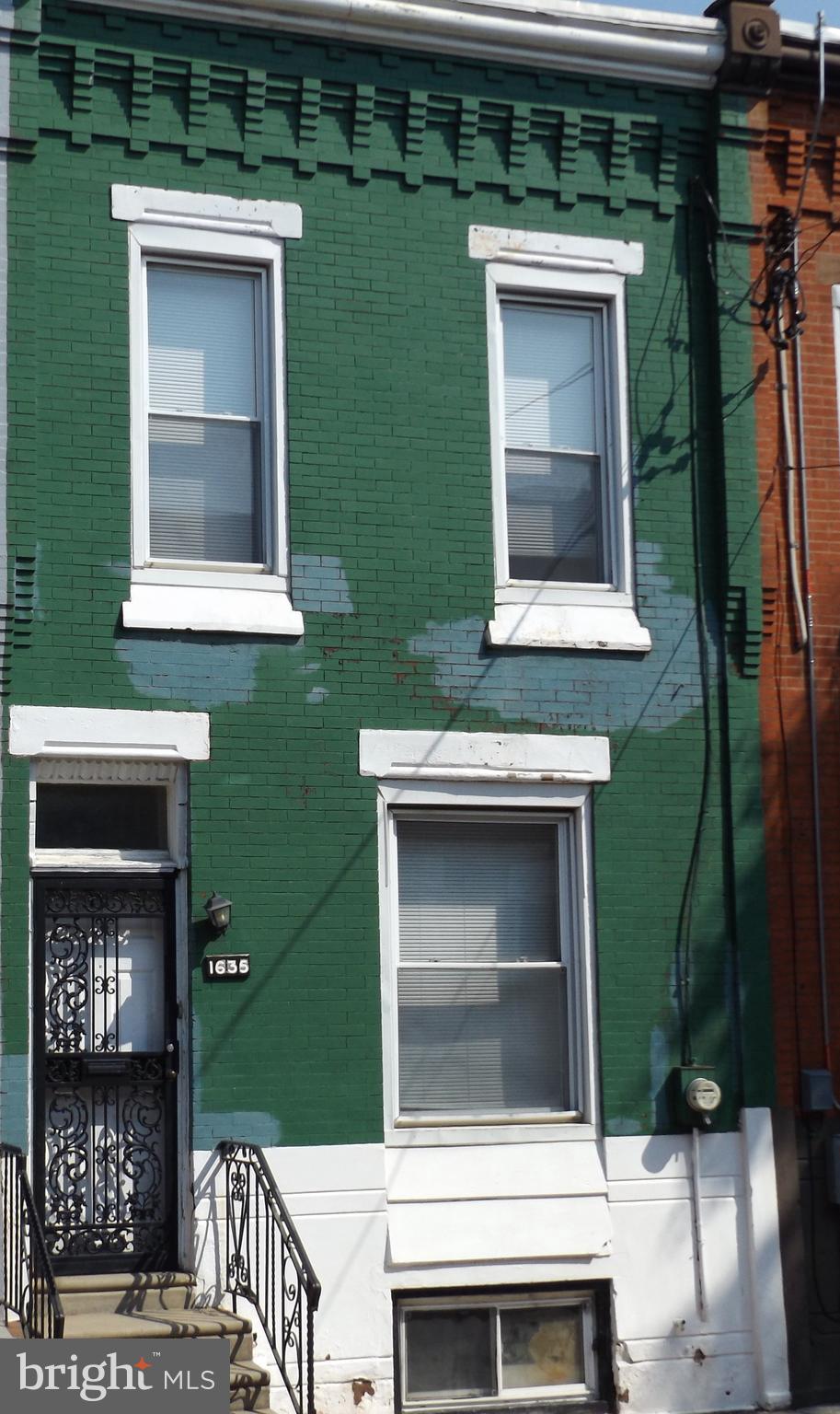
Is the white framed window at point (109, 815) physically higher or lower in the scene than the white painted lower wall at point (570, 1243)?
higher

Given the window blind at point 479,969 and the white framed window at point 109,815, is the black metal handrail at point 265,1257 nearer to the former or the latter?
the window blind at point 479,969

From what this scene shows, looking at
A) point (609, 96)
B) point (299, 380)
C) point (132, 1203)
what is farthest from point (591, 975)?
point (609, 96)

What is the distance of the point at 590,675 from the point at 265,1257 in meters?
3.75

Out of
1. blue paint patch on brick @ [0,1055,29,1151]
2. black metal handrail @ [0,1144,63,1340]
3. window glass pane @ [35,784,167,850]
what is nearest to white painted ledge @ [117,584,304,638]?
window glass pane @ [35,784,167,850]

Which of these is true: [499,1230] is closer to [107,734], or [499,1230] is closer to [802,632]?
[107,734]

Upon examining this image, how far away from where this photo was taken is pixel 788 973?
36.6 ft

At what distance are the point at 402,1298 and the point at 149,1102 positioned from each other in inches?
67.1

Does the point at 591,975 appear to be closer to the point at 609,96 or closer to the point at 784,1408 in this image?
the point at 784,1408

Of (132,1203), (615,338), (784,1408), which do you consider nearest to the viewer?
(132,1203)

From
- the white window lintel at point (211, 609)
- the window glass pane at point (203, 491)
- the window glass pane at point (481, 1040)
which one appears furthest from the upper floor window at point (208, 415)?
the window glass pane at point (481, 1040)

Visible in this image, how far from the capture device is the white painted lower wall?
32.7 feet

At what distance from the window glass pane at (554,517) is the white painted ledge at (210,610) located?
152cm

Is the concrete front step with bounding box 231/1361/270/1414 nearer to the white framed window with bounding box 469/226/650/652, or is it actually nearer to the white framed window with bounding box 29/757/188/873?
the white framed window with bounding box 29/757/188/873

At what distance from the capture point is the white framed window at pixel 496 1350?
1020 cm
